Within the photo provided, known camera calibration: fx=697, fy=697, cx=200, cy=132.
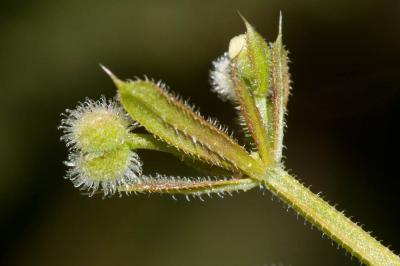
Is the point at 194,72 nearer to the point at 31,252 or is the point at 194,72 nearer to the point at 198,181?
the point at 31,252

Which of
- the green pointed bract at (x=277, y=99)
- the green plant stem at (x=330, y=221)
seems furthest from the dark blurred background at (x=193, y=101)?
the green plant stem at (x=330, y=221)

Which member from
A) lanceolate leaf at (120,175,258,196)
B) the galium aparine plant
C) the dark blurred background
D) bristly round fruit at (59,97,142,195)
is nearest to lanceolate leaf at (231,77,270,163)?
the galium aparine plant

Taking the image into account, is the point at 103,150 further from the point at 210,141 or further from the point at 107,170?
the point at 210,141

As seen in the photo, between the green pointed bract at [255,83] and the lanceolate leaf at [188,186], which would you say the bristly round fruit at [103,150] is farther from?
the green pointed bract at [255,83]

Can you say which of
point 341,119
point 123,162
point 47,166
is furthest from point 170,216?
point 123,162

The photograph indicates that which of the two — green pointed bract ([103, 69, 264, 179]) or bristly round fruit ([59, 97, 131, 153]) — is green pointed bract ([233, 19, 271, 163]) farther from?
bristly round fruit ([59, 97, 131, 153])

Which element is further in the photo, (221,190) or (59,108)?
(59,108)
